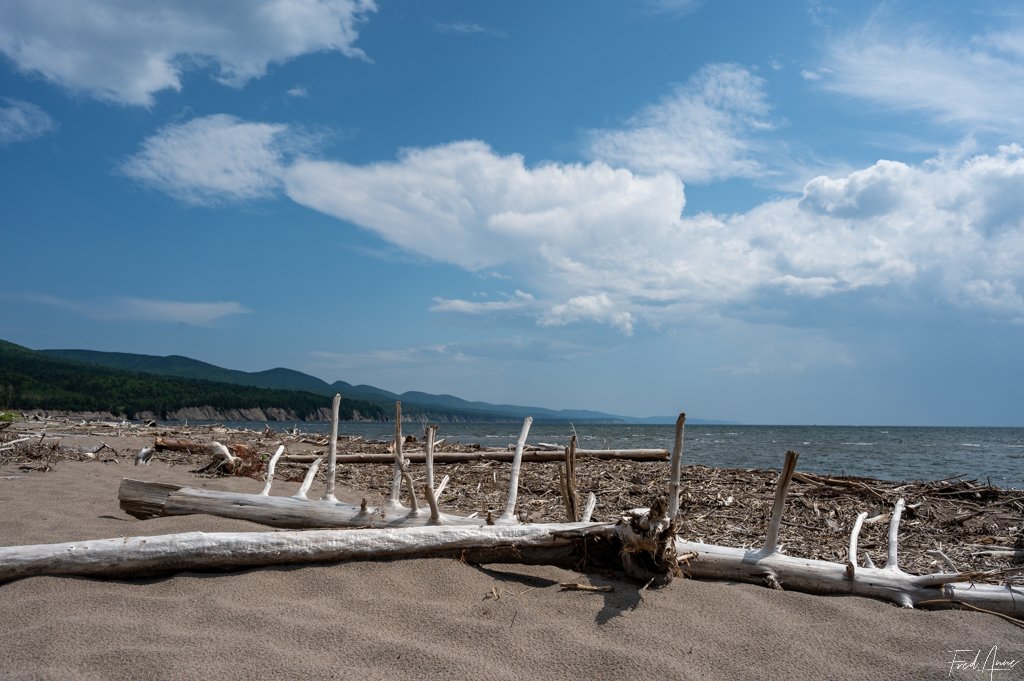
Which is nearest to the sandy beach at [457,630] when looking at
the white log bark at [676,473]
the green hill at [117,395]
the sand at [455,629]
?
the sand at [455,629]

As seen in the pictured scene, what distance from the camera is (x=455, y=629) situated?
3373 mm

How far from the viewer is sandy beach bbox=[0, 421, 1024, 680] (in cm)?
296

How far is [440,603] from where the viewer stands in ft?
12.1

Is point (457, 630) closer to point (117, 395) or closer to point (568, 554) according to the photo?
point (568, 554)

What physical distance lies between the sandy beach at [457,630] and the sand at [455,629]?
1cm

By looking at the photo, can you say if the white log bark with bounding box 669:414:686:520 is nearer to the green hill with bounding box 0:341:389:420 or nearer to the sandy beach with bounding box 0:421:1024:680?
the sandy beach with bounding box 0:421:1024:680

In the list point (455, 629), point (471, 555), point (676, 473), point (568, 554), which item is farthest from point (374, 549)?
point (676, 473)

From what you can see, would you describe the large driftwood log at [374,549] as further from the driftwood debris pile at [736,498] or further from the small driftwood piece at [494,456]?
the small driftwood piece at [494,456]

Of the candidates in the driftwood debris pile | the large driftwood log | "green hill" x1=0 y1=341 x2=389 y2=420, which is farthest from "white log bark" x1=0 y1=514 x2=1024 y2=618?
"green hill" x1=0 y1=341 x2=389 y2=420

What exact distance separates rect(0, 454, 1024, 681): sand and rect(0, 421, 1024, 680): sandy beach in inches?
0.4

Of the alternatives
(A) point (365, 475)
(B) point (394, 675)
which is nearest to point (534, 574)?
(B) point (394, 675)

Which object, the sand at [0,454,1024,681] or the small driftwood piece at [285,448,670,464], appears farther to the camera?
the small driftwood piece at [285,448,670,464]

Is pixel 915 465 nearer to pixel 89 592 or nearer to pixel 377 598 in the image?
pixel 377 598

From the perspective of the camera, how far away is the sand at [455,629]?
2.96 meters
